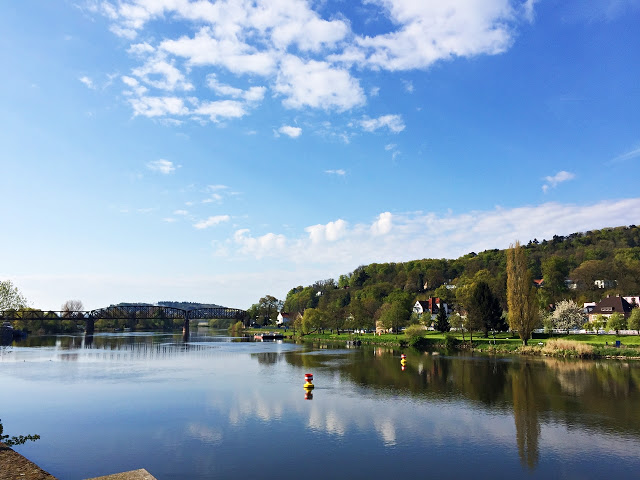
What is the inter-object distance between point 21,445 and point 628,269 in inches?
5319

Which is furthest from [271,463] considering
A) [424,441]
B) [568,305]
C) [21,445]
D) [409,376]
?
[568,305]

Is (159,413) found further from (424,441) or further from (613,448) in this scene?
(613,448)

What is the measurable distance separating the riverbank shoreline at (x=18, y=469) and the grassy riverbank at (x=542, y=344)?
65.8m

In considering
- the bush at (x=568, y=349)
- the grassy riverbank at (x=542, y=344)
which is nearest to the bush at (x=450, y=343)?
the grassy riverbank at (x=542, y=344)

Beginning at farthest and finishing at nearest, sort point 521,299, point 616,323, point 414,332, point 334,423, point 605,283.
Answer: point 605,283
point 414,332
point 521,299
point 616,323
point 334,423

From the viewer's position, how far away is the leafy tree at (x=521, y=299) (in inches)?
2835

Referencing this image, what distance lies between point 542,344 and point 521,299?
300 inches

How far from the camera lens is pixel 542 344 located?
230ft

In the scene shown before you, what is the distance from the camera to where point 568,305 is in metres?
78.9

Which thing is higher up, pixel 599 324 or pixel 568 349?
pixel 599 324

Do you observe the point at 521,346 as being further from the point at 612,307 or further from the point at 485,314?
the point at 612,307

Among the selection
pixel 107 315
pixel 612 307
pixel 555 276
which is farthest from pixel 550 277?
pixel 107 315

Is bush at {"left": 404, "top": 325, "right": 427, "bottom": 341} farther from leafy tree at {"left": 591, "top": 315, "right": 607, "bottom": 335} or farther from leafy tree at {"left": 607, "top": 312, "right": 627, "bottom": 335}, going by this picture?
leafy tree at {"left": 607, "top": 312, "right": 627, "bottom": 335}

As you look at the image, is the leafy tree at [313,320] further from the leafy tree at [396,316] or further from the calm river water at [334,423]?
the calm river water at [334,423]
